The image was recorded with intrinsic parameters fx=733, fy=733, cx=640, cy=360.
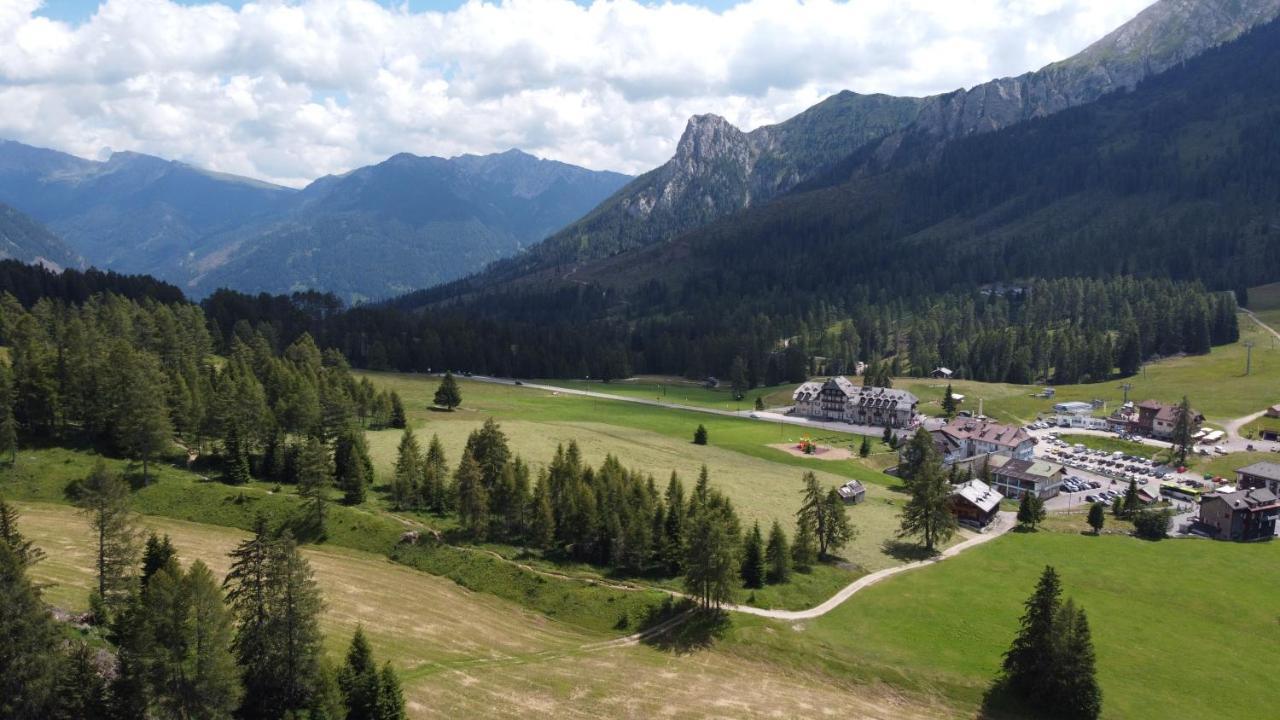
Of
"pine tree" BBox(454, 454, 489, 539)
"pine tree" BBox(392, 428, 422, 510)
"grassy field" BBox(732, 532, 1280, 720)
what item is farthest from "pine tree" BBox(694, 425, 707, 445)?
"pine tree" BBox(454, 454, 489, 539)

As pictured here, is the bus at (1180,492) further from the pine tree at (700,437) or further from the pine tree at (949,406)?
the pine tree at (700,437)

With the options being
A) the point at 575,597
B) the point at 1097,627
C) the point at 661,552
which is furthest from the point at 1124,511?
the point at 575,597

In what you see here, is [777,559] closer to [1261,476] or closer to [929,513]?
[929,513]

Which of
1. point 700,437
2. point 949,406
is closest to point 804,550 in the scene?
point 700,437

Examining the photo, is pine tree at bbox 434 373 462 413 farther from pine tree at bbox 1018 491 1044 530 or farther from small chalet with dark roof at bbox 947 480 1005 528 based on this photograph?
pine tree at bbox 1018 491 1044 530

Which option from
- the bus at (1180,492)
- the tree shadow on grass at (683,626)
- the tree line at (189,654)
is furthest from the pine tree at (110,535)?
the bus at (1180,492)

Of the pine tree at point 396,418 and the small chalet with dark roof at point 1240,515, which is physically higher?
the pine tree at point 396,418
